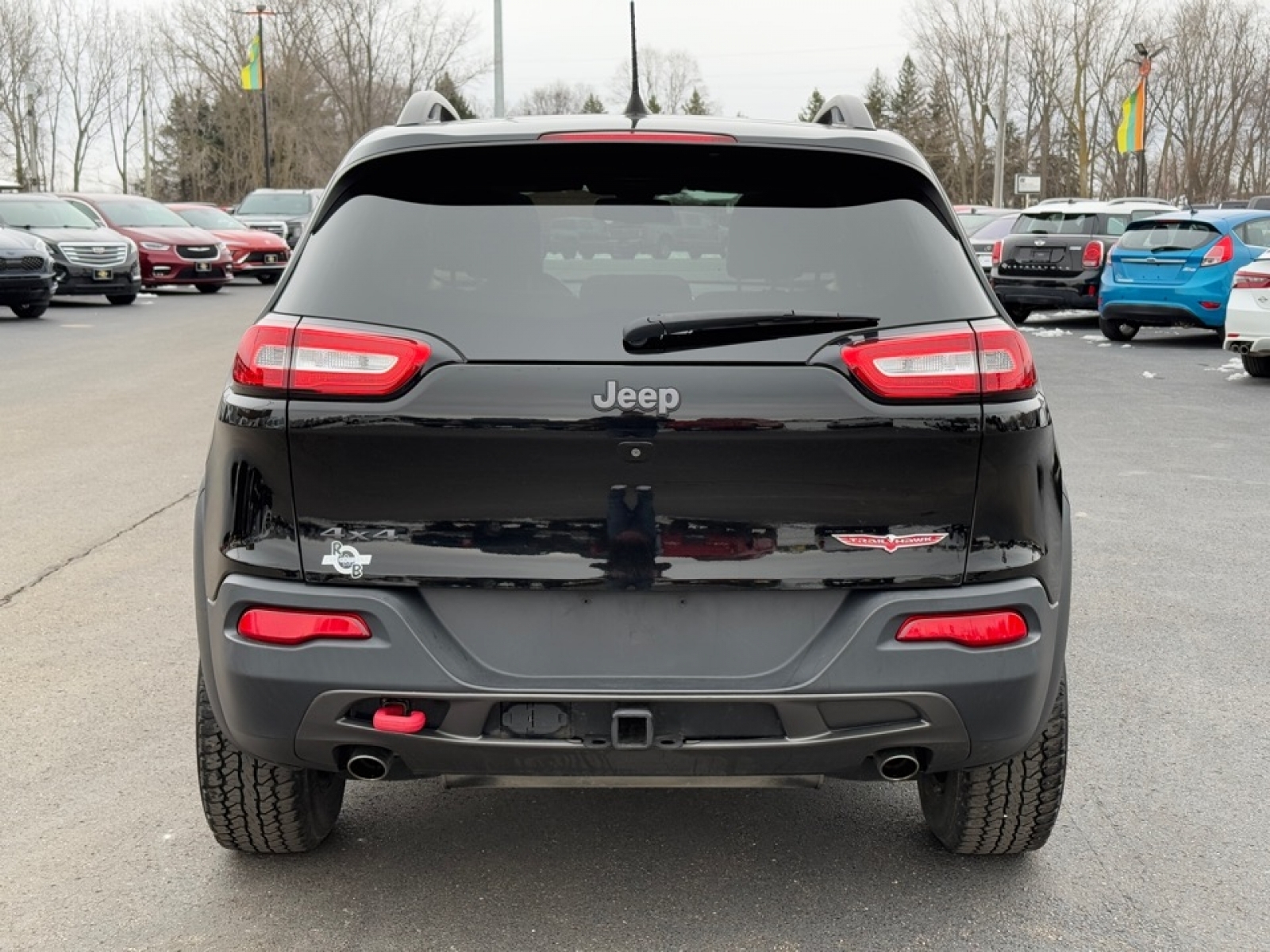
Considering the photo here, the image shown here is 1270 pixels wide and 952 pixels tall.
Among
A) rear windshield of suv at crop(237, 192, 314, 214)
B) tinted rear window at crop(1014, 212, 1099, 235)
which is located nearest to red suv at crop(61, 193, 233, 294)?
rear windshield of suv at crop(237, 192, 314, 214)

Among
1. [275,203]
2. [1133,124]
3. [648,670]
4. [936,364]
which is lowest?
[648,670]

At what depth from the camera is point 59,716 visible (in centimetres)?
439

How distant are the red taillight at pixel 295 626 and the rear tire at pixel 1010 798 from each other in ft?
4.33

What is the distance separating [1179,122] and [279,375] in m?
67.1

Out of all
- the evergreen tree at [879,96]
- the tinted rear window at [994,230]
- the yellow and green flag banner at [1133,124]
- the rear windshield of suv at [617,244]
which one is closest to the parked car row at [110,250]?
the tinted rear window at [994,230]

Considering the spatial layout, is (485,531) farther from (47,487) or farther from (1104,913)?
(47,487)

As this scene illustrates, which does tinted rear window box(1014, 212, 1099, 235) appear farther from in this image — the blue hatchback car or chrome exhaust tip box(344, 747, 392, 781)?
chrome exhaust tip box(344, 747, 392, 781)

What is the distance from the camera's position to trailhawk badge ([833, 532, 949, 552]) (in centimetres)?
269

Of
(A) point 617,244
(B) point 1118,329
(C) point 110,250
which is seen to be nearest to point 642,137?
(A) point 617,244

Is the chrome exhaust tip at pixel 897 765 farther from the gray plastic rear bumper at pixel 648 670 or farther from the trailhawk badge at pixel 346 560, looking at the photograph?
the trailhawk badge at pixel 346 560

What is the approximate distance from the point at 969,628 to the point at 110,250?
22.2 m

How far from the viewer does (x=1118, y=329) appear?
17.9 m

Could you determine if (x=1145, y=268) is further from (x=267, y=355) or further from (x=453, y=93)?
(x=453, y=93)

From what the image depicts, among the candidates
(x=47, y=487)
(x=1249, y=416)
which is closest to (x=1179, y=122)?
(x=1249, y=416)
